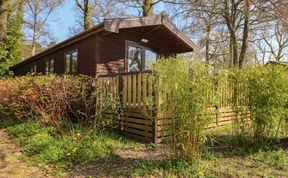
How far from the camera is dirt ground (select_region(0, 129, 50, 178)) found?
467 cm

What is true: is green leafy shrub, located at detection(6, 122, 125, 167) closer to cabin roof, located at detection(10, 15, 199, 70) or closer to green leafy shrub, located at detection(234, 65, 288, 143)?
green leafy shrub, located at detection(234, 65, 288, 143)

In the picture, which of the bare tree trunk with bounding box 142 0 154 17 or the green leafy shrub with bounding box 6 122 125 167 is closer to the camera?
the green leafy shrub with bounding box 6 122 125 167

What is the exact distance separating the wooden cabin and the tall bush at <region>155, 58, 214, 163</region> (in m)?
4.81

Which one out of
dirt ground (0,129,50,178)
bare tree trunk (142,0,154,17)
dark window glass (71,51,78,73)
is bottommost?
dirt ground (0,129,50,178)

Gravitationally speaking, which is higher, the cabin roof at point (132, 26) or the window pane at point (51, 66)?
the cabin roof at point (132, 26)

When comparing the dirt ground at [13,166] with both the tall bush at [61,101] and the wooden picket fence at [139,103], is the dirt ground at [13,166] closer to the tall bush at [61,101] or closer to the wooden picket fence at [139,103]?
the tall bush at [61,101]

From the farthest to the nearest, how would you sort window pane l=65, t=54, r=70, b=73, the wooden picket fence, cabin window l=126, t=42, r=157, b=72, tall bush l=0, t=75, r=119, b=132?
window pane l=65, t=54, r=70, b=73, cabin window l=126, t=42, r=157, b=72, tall bush l=0, t=75, r=119, b=132, the wooden picket fence

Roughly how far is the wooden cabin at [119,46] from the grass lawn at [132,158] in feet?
13.7

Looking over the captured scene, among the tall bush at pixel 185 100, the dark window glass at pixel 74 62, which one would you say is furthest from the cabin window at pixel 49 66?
the tall bush at pixel 185 100

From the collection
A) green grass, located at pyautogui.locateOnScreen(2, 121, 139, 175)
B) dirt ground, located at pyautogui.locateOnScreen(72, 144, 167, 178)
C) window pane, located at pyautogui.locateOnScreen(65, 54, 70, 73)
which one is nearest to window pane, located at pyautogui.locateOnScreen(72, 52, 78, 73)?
window pane, located at pyautogui.locateOnScreen(65, 54, 70, 73)

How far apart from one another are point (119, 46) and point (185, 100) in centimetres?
737

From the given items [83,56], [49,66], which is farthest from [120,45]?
[49,66]

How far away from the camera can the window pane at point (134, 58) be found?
472 inches

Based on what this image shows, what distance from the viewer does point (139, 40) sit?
1209 cm
